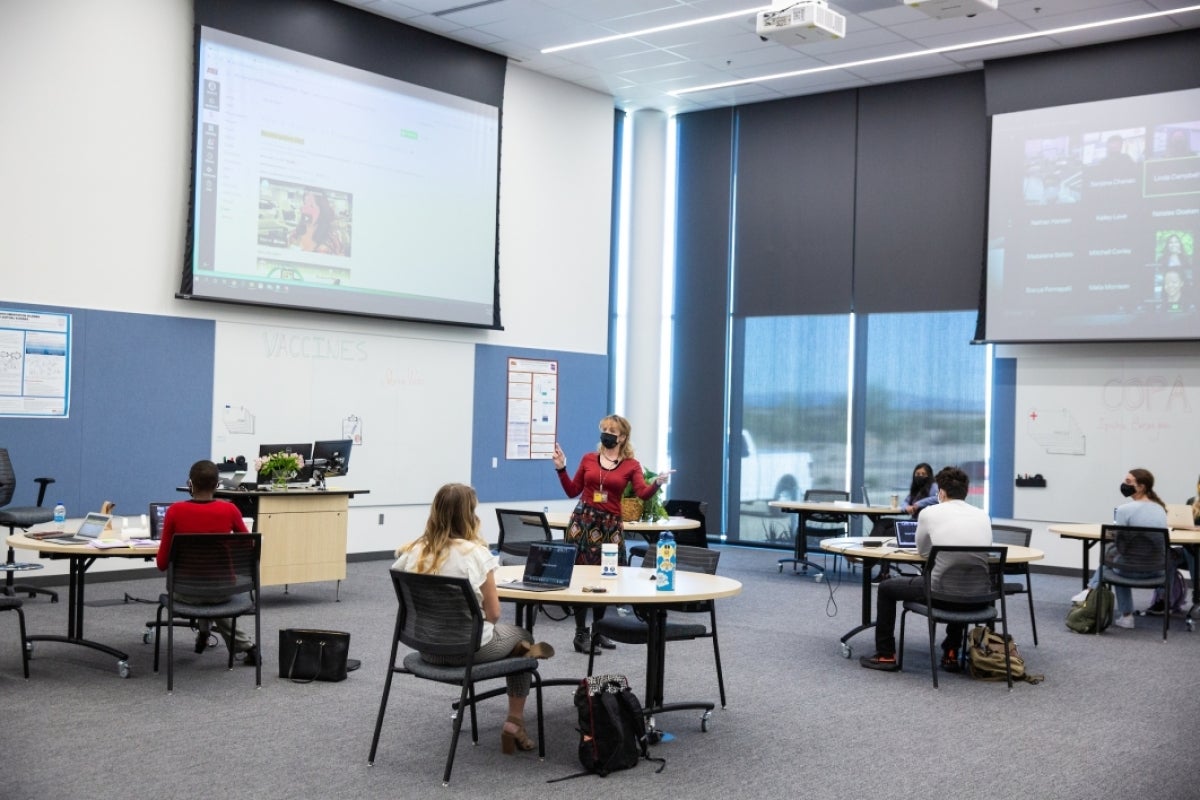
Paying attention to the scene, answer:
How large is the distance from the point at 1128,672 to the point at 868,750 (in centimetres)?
267

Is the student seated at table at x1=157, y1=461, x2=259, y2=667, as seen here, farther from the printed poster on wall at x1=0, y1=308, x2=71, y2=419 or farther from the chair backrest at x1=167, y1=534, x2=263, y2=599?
the printed poster on wall at x1=0, y1=308, x2=71, y2=419

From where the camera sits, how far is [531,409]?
12266 mm

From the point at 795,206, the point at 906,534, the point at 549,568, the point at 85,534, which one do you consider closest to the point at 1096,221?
the point at 795,206

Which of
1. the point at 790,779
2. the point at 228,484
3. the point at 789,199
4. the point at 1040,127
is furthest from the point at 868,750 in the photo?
the point at 789,199

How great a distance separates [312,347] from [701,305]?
16.6 ft

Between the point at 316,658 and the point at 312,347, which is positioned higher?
the point at 312,347

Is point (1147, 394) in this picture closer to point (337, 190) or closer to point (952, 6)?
point (952, 6)

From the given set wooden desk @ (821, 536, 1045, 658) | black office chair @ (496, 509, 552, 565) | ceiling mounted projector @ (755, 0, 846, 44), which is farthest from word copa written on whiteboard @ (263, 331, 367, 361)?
wooden desk @ (821, 536, 1045, 658)

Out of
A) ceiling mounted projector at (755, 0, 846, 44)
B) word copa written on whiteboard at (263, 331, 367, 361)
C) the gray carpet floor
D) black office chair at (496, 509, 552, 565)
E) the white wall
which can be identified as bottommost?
the gray carpet floor

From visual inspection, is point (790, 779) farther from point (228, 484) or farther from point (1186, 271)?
point (1186, 271)

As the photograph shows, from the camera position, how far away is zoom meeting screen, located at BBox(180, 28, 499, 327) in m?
9.41

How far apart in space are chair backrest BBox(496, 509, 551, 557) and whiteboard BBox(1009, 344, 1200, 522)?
18.6ft

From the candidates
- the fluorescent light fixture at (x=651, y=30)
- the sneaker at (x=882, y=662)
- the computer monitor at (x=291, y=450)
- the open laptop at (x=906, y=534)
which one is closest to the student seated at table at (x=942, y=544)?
the sneaker at (x=882, y=662)

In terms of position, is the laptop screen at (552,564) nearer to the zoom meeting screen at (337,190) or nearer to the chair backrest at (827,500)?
the zoom meeting screen at (337,190)
